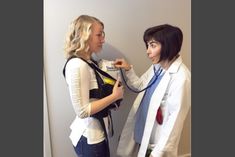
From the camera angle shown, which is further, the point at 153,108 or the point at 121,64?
the point at 121,64

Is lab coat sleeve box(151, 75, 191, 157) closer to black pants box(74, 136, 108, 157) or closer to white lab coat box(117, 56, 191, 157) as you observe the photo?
white lab coat box(117, 56, 191, 157)

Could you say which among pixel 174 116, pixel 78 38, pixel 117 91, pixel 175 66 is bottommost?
pixel 174 116

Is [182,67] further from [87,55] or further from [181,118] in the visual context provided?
[87,55]

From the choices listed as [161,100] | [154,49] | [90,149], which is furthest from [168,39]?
[90,149]

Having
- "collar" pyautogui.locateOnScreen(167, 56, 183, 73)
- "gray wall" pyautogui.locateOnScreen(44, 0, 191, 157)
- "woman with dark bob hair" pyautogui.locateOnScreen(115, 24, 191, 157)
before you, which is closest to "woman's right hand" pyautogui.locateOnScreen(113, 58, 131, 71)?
"woman with dark bob hair" pyautogui.locateOnScreen(115, 24, 191, 157)

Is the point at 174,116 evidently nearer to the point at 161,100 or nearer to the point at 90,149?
the point at 161,100

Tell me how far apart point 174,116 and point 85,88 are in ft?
1.44

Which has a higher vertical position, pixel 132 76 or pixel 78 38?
pixel 78 38

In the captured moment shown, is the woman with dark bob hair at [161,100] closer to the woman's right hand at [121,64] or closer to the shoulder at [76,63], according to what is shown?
the woman's right hand at [121,64]

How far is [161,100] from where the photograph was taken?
4.33 feet

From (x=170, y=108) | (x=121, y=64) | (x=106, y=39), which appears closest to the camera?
(x=170, y=108)

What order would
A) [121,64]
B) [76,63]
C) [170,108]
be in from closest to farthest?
[76,63] < [170,108] < [121,64]

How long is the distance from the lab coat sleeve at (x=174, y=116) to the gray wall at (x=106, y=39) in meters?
0.45

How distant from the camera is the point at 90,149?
1.25 m
